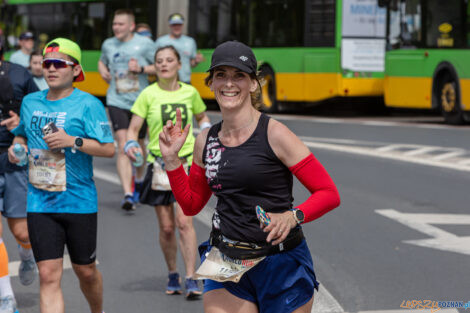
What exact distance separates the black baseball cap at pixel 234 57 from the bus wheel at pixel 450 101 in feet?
52.2

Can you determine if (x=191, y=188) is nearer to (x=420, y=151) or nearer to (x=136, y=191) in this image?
(x=136, y=191)

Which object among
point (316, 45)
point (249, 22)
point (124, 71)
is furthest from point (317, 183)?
point (249, 22)

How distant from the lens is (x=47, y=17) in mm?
28891

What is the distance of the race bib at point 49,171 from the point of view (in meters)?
5.59

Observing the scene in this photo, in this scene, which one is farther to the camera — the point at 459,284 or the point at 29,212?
the point at 459,284

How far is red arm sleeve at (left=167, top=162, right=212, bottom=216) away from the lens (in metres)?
4.41

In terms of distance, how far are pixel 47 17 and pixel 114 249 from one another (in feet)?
69.2

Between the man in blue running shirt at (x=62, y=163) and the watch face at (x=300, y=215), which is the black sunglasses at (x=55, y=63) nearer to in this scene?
the man in blue running shirt at (x=62, y=163)

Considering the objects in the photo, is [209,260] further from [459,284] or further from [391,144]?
[391,144]

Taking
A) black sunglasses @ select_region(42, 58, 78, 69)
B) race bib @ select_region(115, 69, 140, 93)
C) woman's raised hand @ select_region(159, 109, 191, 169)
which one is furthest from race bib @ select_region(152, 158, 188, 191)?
race bib @ select_region(115, 69, 140, 93)

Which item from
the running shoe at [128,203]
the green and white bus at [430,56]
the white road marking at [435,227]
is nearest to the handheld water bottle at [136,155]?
the white road marking at [435,227]

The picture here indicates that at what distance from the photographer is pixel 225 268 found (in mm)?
4199

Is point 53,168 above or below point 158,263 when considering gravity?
above

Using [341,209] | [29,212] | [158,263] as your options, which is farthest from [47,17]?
[29,212]
